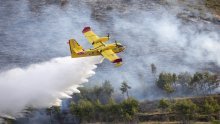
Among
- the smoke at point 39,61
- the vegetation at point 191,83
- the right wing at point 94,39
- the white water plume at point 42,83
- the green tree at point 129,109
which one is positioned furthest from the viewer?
the vegetation at point 191,83

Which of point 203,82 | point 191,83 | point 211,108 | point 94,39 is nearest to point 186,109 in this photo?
point 211,108

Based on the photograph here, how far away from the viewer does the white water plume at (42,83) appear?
3942 inches

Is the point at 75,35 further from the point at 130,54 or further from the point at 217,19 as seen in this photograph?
the point at 217,19

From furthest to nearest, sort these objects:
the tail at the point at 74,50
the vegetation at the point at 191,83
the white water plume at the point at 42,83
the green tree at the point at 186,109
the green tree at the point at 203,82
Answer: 1. the vegetation at the point at 191,83
2. the green tree at the point at 203,82
3. the green tree at the point at 186,109
4. the white water plume at the point at 42,83
5. the tail at the point at 74,50

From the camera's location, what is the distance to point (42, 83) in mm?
101750

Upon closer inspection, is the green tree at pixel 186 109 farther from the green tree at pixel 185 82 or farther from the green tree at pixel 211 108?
the green tree at pixel 185 82

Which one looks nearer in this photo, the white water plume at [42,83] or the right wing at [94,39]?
the white water plume at [42,83]

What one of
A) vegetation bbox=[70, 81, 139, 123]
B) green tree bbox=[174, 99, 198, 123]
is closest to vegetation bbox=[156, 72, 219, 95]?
green tree bbox=[174, 99, 198, 123]

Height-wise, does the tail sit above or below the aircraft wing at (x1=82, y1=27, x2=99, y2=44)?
below

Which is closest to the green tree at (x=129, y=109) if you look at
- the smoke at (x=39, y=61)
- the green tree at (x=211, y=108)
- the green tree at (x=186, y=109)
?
the green tree at (x=186, y=109)

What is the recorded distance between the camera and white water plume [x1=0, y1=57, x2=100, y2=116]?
100 metres

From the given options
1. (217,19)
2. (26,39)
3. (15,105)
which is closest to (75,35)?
(26,39)

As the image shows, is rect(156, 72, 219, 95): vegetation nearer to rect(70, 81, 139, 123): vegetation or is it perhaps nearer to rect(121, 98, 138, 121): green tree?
rect(121, 98, 138, 121): green tree

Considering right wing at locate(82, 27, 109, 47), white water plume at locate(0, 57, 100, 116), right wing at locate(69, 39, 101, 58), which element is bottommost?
white water plume at locate(0, 57, 100, 116)
